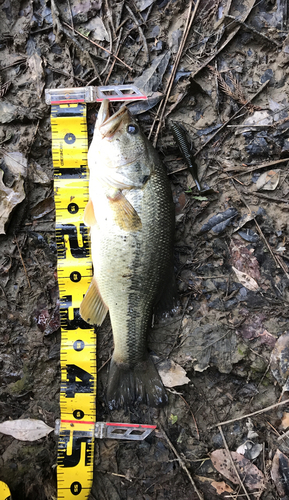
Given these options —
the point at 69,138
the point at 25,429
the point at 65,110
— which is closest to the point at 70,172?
the point at 69,138

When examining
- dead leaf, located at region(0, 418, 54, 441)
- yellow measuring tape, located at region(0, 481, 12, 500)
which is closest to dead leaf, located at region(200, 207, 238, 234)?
dead leaf, located at region(0, 418, 54, 441)

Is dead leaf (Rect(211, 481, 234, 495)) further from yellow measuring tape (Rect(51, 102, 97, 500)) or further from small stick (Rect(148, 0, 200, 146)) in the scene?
small stick (Rect(148, 0, 200, 146))

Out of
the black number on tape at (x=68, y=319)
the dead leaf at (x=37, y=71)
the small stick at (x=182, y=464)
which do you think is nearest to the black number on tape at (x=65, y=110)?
the dead leaf at (x=37, y=71)

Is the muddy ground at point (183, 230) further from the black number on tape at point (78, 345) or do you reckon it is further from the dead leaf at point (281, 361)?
the black number on tape at point (78, 345)

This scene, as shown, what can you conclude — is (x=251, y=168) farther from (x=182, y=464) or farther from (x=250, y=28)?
(x=182, y=464)

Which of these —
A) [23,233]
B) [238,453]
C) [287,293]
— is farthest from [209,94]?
[238,453]

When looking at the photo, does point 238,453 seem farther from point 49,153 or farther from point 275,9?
point 275,9
